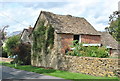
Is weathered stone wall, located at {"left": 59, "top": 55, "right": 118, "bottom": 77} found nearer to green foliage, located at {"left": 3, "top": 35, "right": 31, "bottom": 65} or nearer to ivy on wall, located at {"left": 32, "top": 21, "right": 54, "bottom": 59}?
ivy on wall, located at {"left": 32, "top": 21, "right": 54, "bottom": 59}

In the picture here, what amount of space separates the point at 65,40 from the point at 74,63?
494cm

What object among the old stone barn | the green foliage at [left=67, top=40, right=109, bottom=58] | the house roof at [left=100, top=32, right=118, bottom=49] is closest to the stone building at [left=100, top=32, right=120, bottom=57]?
the house roof at [left=100, top=32, right=118, bottom=49]

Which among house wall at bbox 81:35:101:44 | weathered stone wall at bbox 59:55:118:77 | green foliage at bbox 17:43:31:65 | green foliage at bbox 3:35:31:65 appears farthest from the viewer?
green foliage at bbox 17:43:31:65

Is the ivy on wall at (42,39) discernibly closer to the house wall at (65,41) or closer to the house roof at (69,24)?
the house roof at (69,24)

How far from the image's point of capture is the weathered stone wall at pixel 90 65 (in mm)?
13594

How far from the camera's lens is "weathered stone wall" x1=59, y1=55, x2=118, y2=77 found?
13.6 m

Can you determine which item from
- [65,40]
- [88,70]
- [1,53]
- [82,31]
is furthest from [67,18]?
[1,53]

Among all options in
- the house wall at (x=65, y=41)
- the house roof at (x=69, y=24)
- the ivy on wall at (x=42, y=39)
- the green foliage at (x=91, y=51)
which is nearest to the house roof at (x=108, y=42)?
the house roof at (x=69, y=24)

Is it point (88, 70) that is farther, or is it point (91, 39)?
point (91, 39)

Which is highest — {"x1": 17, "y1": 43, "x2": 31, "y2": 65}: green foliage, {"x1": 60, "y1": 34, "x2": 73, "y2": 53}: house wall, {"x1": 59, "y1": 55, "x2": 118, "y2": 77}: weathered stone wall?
{"x1": 60, "y1": 34, "x2": 73, "y2": 53}: house wall

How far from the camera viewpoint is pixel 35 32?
2481 centimetres

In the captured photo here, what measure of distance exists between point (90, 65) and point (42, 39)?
9621 mm

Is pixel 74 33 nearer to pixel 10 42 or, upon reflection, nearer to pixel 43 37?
pixel 43 37

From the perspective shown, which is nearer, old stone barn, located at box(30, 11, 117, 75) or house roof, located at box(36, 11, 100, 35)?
old stone barn, located at box(30, 11, 117, 75)
